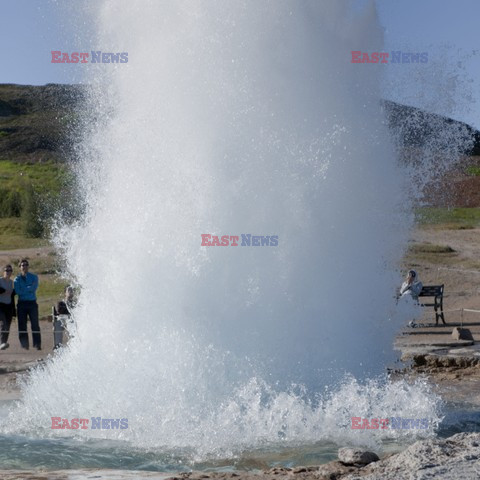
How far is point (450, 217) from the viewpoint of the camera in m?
31.5

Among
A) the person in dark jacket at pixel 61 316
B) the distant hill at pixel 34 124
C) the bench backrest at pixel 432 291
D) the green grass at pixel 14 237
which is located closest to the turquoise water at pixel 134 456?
the person in dark jacket at pixel 61 316

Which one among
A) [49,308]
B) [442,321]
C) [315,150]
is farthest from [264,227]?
[49,308]

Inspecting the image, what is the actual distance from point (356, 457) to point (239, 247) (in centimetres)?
268

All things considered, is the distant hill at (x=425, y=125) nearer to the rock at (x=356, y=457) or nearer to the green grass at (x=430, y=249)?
the rock at (x=356, y=457)

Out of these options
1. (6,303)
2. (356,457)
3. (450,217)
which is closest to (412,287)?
(6,303)

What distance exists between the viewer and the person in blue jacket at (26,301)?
10406mm

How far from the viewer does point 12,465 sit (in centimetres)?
567

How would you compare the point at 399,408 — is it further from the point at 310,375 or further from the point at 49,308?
the point at 49,308

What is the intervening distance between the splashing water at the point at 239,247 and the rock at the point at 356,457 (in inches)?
44.4

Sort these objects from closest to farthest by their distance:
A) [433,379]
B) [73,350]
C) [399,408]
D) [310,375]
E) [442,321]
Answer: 1. [399,408]
2. [310,375]
3. [73,350]
4. [433,379]
5. [442,321]

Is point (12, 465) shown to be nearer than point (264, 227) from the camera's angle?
Yes

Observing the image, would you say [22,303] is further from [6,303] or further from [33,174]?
[33,174]

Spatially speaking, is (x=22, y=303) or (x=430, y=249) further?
(x=430, y=249)

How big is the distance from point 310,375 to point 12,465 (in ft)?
8.54
